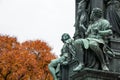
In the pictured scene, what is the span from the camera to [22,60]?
3922cm

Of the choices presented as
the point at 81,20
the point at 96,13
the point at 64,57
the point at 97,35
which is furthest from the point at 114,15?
the point at 64,57

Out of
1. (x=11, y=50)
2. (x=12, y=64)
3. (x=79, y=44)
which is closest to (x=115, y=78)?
(x=79, y=44)

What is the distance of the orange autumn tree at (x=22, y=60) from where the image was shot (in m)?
37.7

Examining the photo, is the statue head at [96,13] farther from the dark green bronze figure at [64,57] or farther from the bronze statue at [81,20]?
the dark green bronze figure at [64,57]

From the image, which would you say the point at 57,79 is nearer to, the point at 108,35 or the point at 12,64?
the point at 108,35

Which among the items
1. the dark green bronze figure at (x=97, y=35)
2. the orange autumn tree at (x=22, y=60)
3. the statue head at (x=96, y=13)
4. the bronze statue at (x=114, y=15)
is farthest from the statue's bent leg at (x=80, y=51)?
the orange autumn tree at (x=22, y=60)

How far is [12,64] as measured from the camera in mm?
38125

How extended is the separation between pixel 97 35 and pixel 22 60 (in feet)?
86.3

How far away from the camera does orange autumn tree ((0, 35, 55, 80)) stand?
3772 cm

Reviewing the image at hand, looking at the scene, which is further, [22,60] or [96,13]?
[22,60]

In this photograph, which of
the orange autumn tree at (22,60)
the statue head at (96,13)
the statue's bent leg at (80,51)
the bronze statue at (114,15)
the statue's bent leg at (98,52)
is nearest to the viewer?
the statue's bent leg at (98,52)

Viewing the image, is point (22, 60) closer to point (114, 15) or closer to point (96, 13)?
point (114, 15)

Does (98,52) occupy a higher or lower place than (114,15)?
lower

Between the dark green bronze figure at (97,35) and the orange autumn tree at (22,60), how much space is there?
2429 cm
